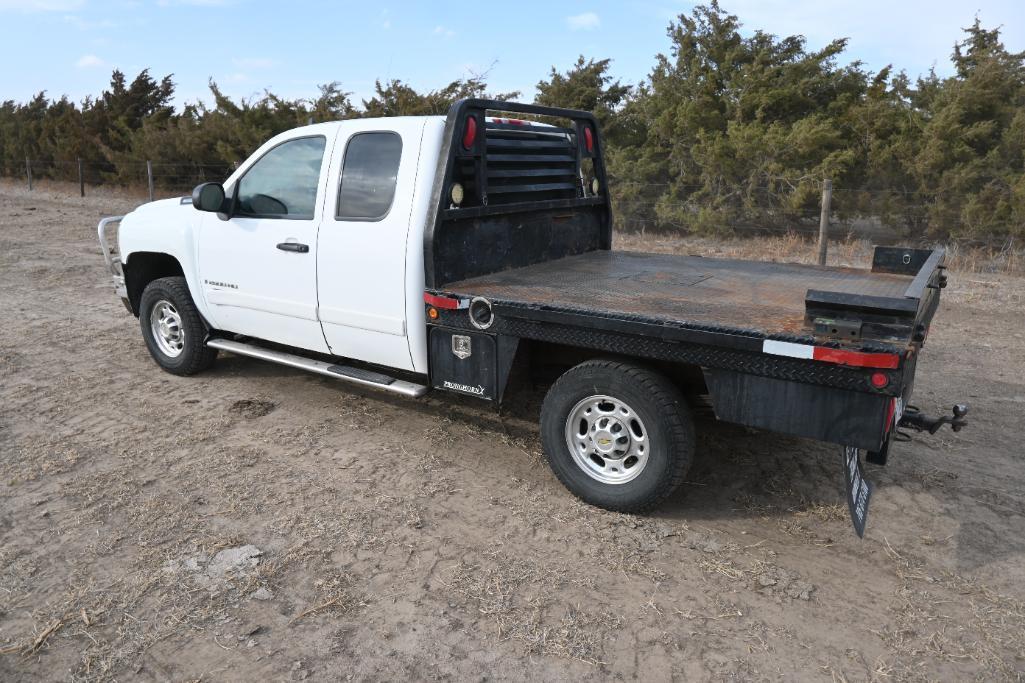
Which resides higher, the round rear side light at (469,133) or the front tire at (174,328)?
the round rear side light at (469,133)

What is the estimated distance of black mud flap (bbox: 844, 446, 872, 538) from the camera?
3.45 meters

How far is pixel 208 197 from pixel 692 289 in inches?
130

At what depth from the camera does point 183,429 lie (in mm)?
5117

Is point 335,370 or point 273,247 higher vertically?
point 273,247

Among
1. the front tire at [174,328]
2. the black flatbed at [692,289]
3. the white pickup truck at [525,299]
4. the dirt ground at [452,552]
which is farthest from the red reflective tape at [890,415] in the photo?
the front tire at [174,328]

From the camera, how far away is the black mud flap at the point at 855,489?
11.3 ft

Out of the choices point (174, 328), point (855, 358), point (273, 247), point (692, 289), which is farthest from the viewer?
point (174, 328)

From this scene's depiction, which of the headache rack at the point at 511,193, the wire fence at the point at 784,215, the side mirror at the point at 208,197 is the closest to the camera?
the headache rack at the point at 511,193

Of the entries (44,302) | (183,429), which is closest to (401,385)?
(183,429)

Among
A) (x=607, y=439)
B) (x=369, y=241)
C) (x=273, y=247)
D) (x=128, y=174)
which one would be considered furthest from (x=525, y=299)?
(x=128, y=174)

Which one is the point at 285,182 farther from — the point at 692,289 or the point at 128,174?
the point at 128,174

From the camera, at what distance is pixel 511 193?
5.16 metres

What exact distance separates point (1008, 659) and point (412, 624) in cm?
228

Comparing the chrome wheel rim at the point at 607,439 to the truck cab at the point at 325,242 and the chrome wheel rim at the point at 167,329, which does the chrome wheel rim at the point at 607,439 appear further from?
the chrome wheel rim at the point at 167,329
